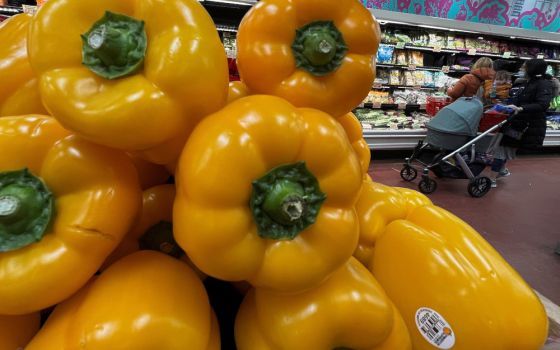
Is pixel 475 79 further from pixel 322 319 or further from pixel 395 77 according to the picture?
pixel 322 319

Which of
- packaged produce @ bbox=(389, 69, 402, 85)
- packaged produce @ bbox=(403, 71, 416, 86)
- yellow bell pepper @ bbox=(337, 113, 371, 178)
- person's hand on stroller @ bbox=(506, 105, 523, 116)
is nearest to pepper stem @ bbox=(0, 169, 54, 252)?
yellow bell pepper @ bbox=(337, 113, 371, 178)

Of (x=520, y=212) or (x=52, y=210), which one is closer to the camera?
(x=52, y=210)

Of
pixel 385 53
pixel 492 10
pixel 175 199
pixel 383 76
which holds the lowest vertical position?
pixel 383 76

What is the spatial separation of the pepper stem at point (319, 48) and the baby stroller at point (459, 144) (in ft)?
13.0

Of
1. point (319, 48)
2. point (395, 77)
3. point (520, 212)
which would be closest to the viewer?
point (319, 48)

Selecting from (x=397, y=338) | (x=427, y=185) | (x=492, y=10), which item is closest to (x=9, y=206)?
(x=397, y=338)

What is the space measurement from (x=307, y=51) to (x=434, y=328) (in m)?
0.68

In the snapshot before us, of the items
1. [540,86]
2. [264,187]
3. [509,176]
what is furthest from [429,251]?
[509,176]

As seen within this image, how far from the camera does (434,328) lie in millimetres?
807

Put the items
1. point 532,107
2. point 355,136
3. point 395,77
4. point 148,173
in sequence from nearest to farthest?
point 148,173 → point 355,136 → point 532,107 → point 395,77

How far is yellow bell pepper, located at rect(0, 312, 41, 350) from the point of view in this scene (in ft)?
2.20

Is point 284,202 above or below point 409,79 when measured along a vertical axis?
above

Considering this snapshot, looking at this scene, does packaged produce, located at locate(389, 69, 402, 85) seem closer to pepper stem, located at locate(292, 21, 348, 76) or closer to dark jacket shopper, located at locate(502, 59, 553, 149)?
dark jacket shopper, located at locate(502, 59, 553, 149)

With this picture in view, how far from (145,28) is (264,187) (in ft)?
1.16
